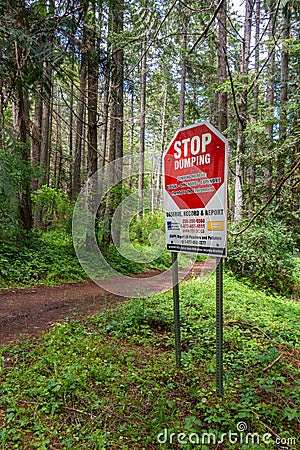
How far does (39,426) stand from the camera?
2523 millimetres

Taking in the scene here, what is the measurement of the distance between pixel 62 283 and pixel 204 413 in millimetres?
5561

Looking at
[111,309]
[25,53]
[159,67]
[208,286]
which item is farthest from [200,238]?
[159,67]

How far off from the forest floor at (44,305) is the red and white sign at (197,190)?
252cm

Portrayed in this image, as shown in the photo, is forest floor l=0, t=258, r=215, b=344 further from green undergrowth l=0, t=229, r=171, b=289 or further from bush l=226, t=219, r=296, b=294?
bush l=226, t=219, r=296, b=294

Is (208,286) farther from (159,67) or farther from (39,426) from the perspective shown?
(159,67)

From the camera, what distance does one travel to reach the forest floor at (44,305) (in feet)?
14.7

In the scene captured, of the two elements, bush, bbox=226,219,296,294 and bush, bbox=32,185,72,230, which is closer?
bush, bbox=226,219,296,294

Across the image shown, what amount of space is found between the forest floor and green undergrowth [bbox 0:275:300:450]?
41 cm

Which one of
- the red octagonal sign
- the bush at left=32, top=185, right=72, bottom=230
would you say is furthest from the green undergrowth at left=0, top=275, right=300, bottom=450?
the bush at left=32, top=185, right=72, bottom=230

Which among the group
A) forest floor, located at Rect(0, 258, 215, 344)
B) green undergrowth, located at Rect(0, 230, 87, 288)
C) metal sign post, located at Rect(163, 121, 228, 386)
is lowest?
forest floor, located at Rect(0, 258, 215, 344)

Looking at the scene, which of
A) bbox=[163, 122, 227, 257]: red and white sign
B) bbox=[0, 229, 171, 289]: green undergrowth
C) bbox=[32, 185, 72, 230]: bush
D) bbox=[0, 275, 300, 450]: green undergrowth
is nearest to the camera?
bbox=[0, 275, 300, 450]: green undergrowth

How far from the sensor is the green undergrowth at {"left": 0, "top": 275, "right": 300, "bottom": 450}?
2.53 metres

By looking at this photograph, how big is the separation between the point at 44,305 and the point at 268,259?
5.87 m

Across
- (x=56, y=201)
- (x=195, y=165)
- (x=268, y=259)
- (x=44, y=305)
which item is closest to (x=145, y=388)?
(x=195, y=165)
